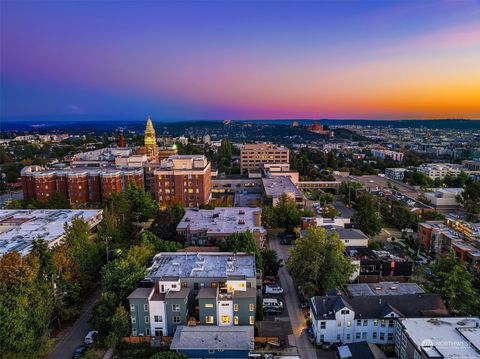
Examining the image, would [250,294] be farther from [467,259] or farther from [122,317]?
[467,259]

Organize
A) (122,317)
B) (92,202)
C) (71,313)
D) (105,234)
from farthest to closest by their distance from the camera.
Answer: (92,202), (105,234), (71,313), (122,317)

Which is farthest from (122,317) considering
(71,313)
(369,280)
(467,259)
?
(467,259)

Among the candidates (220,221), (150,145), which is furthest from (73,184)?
(220,221)

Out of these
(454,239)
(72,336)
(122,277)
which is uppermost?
(122,277)

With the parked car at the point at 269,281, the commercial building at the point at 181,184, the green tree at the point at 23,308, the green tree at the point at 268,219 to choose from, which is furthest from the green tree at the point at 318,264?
the commercial building at the point at 181,184

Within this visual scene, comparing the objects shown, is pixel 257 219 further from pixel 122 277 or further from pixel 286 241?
pixel 122 277

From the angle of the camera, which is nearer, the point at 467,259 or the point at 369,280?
the point at 369,280

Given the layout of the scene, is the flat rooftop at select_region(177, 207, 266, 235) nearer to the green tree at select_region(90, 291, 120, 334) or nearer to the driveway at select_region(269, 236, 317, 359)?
the driveway at select_region(269, 236, 317, 359)
